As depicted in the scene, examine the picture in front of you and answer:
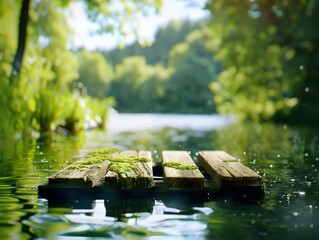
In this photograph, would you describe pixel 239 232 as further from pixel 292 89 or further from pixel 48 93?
pixel 292 89

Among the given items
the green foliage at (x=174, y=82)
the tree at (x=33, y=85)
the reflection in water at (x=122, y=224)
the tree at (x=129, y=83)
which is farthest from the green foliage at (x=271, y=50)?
the tree at (x=129, y=83)

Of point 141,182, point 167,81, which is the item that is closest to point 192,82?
point 167,81

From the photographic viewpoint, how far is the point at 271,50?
3409 cm

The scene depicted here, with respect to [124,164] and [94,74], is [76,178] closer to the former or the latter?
[124,164]

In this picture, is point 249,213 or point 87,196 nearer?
point 249,213

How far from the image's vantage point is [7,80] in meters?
13.1

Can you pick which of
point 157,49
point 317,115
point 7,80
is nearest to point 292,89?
point 317,115

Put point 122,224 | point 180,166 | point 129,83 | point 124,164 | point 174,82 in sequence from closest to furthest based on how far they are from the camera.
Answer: point 122,224 < point 124,164 < point 180,166 < point 174,82 < point 129,83

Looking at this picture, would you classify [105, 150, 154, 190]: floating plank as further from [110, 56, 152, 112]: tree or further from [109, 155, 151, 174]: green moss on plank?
[110, 56, 152, 112]: tree

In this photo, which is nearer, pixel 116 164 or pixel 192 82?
pixel 116 164

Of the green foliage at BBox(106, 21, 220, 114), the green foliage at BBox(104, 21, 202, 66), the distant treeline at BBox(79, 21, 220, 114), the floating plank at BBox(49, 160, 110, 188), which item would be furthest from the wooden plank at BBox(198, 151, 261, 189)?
the green foliage at BBox(104, 21, 202, 66)

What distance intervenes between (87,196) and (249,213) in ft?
5.54

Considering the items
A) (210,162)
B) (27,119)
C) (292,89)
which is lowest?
(210,162)

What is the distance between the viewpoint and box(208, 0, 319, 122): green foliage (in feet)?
102
